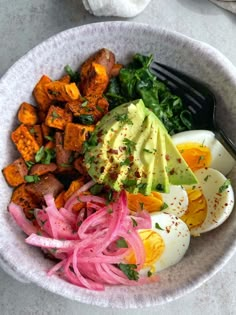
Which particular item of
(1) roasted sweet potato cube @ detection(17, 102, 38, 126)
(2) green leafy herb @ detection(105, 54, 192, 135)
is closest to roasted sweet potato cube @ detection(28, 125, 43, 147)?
(1) roasted sweet potato cube @ detection(17, 102, 38, 126)

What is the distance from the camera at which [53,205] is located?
1.60 meters

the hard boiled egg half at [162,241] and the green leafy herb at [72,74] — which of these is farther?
the green leafy herb at [72,74]

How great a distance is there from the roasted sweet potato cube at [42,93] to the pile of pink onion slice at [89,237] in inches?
11.5

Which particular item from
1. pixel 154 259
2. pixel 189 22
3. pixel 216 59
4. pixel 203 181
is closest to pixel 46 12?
pixel 189 22

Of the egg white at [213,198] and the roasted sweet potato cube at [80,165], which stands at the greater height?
the roasted sweet potato cube at [80,165]

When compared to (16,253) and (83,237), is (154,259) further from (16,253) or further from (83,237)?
(16,253)

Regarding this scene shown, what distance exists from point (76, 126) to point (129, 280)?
0.48 m

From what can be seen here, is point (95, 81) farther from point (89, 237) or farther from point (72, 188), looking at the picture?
point (89, 237)

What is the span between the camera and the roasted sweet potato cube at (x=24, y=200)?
5.39ft

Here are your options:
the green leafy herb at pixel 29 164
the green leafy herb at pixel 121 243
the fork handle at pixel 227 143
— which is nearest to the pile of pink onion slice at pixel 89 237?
the green leafy herb at pixel 121 243

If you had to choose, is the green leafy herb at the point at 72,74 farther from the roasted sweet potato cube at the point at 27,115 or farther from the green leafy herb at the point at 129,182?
the green leafy herb at the point at 129,182

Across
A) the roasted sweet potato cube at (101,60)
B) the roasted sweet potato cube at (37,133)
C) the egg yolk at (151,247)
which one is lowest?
Result: the egg yolk at (151,247)

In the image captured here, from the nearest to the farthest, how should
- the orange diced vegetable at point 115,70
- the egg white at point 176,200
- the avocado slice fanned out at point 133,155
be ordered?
the avocado slice fanned out at point 133,155 → the egg white at point 176,200 → the orange diced vegetable at point 115,70

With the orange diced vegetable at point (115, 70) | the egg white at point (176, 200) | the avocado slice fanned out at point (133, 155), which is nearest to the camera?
the avocado slice fanned out at point (133, 155)
